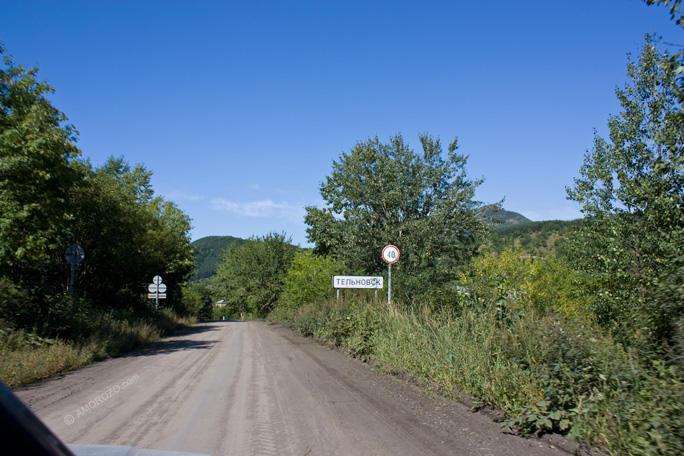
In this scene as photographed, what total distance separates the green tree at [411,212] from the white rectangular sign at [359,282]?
13.0 ft

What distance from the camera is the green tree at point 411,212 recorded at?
64.1 ft

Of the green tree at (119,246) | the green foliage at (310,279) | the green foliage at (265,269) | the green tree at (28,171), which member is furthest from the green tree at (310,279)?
the green foliage at (265,269)

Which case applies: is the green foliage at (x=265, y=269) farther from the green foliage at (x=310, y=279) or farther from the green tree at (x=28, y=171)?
the green tree at (x=28, y=171)

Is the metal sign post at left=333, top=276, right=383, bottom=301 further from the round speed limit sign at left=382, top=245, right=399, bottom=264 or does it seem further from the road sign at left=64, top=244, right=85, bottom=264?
the road sign at left=64, top=244, right=85, bottom=264

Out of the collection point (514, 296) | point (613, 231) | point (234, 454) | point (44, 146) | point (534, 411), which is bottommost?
point (234, 454)

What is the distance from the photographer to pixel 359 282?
15461 millimetres

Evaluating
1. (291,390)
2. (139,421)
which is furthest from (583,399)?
(139,421)

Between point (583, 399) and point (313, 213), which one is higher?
point (313, 213)

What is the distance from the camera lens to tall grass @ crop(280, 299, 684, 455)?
14.3 feet

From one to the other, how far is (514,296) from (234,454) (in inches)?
248

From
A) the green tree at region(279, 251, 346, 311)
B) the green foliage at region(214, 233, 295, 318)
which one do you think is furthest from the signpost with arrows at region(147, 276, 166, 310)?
the green foliage at region(214, 233, 295, 318)

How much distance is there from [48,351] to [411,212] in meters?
15.3

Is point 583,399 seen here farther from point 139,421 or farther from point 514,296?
point 139,421

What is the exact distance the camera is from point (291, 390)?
808 cm
